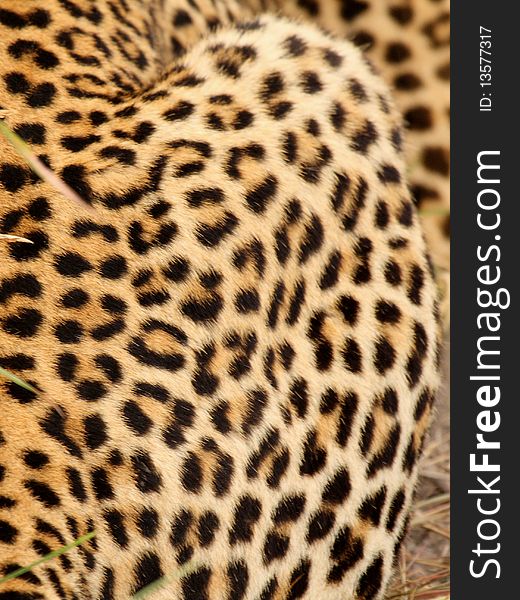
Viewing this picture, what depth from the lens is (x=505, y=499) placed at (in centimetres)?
259

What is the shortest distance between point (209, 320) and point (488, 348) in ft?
2.54

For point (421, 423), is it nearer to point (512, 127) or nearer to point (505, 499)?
point (505, 499)

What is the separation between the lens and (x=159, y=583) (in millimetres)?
1955

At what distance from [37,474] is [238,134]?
690 millimetres

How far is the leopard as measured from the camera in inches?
76.2

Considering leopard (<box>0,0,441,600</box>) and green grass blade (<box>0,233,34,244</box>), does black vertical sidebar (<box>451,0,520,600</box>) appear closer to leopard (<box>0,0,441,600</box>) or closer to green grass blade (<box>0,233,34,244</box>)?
leopard (<box>0,0,441,600</box>)

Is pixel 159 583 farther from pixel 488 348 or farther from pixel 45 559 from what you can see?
pixel 488 348

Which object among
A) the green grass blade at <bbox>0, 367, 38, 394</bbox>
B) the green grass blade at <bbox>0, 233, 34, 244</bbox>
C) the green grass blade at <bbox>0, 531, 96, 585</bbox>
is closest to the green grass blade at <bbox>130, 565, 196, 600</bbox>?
the green grass blade at <bbox>0, 531, 96, 585</bbox>

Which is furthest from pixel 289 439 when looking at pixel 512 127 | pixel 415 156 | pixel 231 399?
pixel 415 156

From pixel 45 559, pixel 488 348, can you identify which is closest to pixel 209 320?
pixel 45 559

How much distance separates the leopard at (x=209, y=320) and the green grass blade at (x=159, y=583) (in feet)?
0.04

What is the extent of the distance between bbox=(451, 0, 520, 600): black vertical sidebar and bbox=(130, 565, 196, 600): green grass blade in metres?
0.79

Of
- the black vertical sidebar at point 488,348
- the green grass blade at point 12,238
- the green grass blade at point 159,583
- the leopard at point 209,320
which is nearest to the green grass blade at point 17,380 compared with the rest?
the leopard at point 209,320

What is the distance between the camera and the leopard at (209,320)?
1.94 meters
